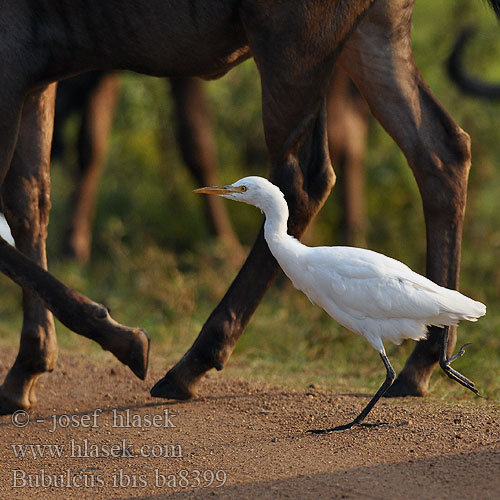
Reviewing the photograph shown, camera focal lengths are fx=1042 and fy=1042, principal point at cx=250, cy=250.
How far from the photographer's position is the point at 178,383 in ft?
16.2

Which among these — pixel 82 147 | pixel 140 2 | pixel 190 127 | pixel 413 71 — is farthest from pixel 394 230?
pixel 140 2

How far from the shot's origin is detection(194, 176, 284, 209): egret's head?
4535 millimetres

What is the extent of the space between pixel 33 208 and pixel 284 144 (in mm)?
1377

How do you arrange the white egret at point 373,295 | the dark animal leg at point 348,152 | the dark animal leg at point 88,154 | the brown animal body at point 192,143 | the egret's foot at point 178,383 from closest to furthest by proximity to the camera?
the white egret at point 373,295
the egret's foot at point 178,383
the dark animal leg at point 348,152
the brown animal body at point 192,143
the dark animal leg at point 88,154

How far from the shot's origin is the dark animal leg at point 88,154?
970 cm

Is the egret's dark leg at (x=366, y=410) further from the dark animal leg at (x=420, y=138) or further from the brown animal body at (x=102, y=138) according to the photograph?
the brown animal body at (x=102, y=138)

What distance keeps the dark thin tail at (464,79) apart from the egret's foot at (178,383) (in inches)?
203

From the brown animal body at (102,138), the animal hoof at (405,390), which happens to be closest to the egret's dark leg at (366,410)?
the animal hoof at (405,390)

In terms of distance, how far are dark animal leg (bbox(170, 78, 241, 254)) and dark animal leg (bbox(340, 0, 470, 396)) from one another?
4262mm

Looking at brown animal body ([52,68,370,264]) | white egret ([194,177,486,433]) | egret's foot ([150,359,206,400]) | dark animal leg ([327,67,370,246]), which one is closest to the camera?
white egret ([194,177,486,433])

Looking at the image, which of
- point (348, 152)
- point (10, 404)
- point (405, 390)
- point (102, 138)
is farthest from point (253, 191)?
point (102, 138)

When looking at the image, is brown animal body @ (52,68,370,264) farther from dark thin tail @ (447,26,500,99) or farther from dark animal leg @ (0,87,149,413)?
dark animal leg @ (0,87,149,413)

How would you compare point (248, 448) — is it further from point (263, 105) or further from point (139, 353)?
point (263, 105)

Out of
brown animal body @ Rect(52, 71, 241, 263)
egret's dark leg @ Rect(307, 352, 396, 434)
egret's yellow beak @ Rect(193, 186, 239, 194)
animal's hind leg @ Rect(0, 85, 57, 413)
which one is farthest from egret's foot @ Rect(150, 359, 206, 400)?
brown animal body @ Rect(52, 71, 241, 263)
